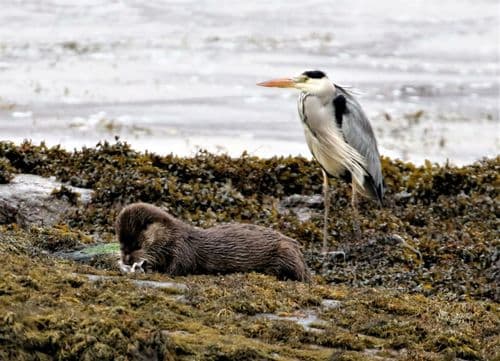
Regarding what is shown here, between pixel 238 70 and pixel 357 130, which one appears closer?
pixel 357 130

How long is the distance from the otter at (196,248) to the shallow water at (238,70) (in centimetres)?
525

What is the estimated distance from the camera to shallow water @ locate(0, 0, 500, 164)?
17969mm

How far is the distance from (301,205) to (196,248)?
3.98 metres

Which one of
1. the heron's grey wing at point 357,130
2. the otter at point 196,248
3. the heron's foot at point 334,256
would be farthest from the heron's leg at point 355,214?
the otter at point 196,248

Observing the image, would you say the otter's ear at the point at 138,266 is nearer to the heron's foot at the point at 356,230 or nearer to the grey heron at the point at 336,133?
the heron's foot at the point at 356,230

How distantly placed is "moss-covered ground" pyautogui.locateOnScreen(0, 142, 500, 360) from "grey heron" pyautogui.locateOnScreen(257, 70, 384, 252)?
0.37m

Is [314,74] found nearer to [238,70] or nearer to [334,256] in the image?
[334,256]

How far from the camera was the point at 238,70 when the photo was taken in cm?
2312

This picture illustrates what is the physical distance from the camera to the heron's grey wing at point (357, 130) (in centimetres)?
1179

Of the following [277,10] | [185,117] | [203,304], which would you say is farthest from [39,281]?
[277,10]

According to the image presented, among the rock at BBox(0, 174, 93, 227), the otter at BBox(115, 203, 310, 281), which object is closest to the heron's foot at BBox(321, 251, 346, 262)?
the otter at BBox(115, 203, 310, 281)

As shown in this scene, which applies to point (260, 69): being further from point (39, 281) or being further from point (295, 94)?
point (39, 281)

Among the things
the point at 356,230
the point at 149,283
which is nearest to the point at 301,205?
the point at 356,230

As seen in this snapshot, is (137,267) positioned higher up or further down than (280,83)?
further down
